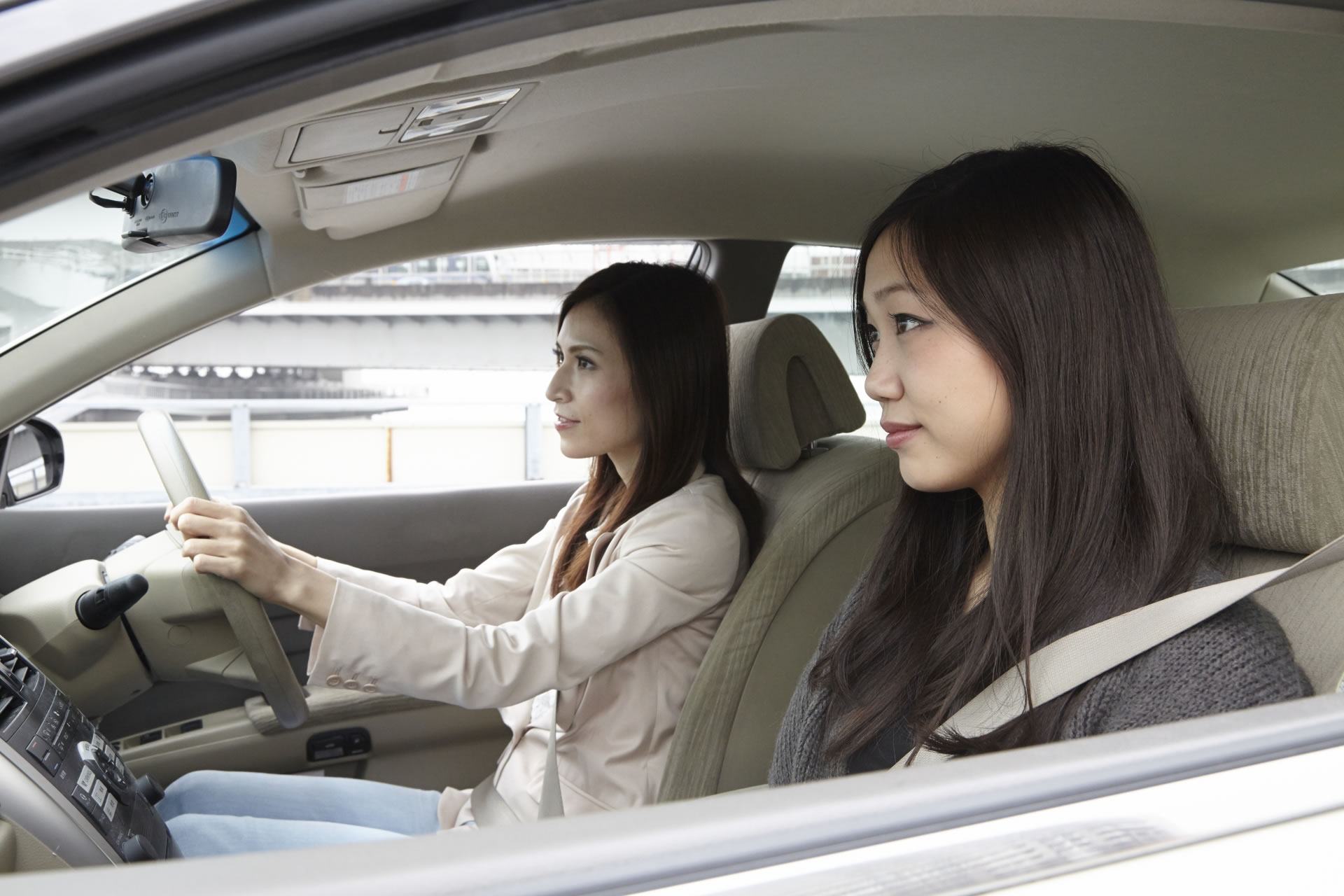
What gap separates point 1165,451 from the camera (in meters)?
0.97

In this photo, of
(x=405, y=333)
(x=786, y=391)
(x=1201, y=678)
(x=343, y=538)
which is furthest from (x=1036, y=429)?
(x=405, y=333)

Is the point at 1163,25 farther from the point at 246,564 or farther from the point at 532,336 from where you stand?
the point at 532,336

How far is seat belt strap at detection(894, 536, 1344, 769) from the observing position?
33.0 inches

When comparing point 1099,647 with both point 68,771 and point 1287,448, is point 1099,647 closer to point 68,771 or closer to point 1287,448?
point 1287,448

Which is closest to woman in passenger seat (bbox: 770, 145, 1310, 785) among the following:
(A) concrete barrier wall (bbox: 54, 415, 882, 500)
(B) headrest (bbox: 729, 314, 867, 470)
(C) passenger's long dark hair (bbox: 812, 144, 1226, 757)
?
(C) passenger's long dark hair (bbox: 812, 144, 1226, 757)

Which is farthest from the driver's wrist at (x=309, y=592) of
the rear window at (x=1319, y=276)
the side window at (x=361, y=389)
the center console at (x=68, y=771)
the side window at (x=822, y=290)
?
the rear window at (x=1319, y=276)

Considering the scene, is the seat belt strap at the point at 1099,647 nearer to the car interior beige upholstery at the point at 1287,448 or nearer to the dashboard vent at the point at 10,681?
the car interior beige upholstery at the point at 1287,448

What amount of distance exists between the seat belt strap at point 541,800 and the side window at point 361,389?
0.55 m

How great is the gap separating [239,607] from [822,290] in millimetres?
1417

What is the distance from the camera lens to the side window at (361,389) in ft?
6.82

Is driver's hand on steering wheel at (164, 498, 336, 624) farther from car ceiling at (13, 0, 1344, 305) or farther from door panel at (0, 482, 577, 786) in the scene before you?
door panel at (0, 482, 577, 786)

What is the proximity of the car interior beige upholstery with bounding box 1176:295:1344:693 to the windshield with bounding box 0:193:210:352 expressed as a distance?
113 cm

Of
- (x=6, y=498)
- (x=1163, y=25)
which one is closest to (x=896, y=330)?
(x=1163, y=25)

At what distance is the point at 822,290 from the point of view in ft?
7.44
